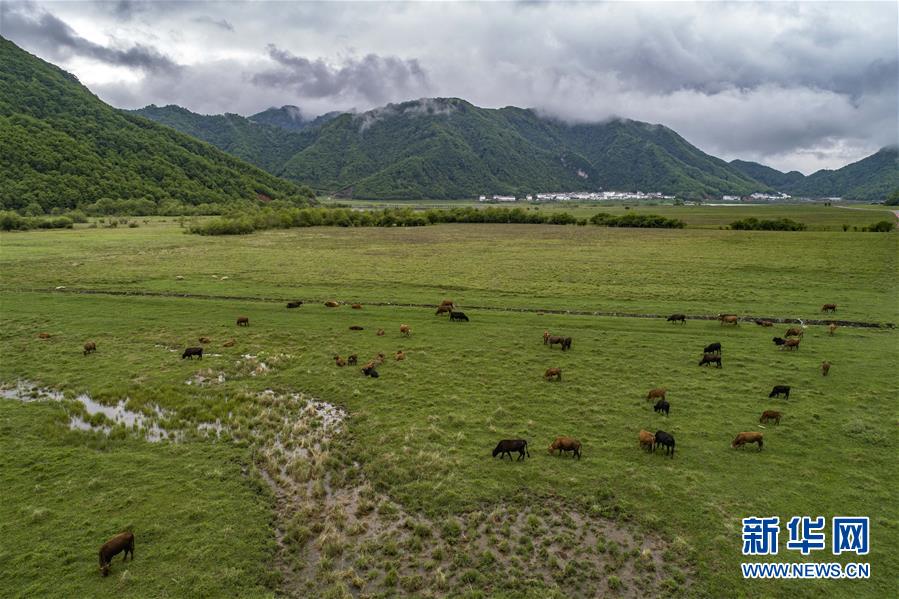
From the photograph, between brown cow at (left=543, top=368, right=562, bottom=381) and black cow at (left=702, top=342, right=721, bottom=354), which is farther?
black cow at (left=702, top=342, right=721, bottom=354)

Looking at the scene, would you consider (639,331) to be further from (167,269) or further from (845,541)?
(167,269)

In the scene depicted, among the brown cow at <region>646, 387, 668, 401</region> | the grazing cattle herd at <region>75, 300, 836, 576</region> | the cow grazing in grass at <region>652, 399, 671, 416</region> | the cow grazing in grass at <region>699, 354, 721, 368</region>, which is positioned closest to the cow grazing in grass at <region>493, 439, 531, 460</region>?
the grazing cattle herd at <region>75, 300, 836, 576</region>

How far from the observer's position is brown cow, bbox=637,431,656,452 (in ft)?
57.7

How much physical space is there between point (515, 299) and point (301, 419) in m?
27.6

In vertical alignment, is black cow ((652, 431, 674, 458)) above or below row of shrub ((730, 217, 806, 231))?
below

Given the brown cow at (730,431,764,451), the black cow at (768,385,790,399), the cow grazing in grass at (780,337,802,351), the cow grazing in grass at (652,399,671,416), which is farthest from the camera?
the cow grazing in grass at (780,337,802,351)

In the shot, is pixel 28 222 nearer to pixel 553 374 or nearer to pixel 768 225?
pixel 553 374

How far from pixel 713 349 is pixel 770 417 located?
9.29 meters

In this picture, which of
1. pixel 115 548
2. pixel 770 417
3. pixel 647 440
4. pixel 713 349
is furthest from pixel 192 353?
pixel 713 349

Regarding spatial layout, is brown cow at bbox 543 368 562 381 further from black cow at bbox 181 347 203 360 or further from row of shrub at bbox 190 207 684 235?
row of shrub at bbox 190 207 684 235

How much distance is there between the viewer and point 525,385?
2433 cm

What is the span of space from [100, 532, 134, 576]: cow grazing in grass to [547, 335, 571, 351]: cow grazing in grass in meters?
24.1

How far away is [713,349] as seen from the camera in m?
28.6

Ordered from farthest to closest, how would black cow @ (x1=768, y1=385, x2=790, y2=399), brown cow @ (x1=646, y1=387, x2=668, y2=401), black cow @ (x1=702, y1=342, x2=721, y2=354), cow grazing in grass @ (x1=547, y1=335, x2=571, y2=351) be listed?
cow grazing in grass @ (x1=547, y1=335, x2=571, y2=351) < black cow @ (x1=702, y1=342, x2=721, y2=354) < black cow @ (x1=768, y1=385, x2=790, y2=399) < brown cow @ (x1=646, y1=387, x2=668, y2=401)
